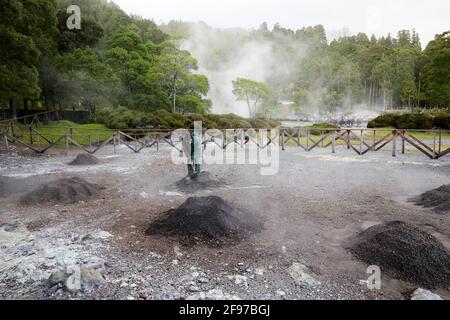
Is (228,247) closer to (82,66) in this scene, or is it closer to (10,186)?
(10,186)

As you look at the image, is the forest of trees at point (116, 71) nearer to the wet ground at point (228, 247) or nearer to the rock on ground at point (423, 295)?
the wet ground at point (228, 247)

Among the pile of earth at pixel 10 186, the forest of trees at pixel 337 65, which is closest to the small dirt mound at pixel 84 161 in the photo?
the pile of earth at pixel 10 186

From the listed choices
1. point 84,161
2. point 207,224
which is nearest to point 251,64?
point 84,161

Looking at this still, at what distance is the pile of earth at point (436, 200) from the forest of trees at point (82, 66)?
22.1 meters

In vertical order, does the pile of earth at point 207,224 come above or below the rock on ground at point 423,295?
above

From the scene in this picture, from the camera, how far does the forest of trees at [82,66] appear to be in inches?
794

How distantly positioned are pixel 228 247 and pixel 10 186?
8.55 meters

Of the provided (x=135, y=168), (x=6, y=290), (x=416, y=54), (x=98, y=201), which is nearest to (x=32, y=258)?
(x=6, y=290)

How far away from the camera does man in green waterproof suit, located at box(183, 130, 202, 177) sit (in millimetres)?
11180

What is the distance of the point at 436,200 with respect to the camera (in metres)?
8.19

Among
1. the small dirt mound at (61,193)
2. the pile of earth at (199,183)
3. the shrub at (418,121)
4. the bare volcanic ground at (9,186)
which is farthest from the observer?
the shrub at (418,121)

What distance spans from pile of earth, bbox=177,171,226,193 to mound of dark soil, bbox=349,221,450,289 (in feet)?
18.6

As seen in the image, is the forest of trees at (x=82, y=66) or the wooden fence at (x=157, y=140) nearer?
the wooden fence at (x=157, y=140)
